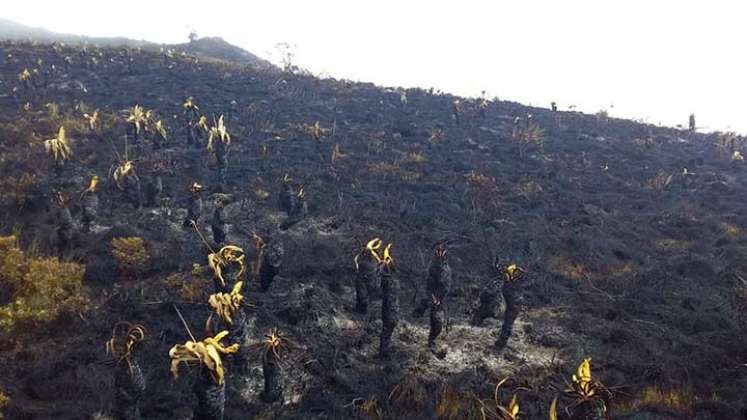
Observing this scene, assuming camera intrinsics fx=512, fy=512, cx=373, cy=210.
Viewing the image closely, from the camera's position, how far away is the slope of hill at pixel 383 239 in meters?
10.5

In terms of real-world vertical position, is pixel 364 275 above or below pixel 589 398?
below

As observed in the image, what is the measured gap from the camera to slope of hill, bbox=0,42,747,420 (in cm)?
1046

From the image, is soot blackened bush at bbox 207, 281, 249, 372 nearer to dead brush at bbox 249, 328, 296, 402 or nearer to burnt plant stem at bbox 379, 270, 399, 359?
dead brush at bbox 249, 328, 296, 402

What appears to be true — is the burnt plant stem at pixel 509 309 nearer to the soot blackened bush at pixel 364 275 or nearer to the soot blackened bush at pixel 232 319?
the soot blackened bush at pixel 364 275

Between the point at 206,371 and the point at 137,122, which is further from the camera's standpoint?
the point at 137,122

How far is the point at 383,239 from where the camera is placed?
18734mm

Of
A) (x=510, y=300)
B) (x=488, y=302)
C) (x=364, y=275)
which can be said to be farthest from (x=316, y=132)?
(x=510, y=300)

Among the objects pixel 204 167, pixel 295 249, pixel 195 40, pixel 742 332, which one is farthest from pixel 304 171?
pixel 195 40

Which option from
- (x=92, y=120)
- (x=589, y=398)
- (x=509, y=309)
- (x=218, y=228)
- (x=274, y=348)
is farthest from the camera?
(x=92, y=120)

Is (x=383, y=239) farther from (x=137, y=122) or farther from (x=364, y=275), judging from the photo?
(x=137, y=122)

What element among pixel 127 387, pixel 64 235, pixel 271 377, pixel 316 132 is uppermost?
pixel 316 132

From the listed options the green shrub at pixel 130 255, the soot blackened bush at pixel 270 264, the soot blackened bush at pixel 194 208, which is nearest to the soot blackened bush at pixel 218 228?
the soot blackened bush at pixel 194 208

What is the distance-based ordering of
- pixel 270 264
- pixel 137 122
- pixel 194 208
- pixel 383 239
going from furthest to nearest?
pixel 137 122, pixel 383 239, pixel 194 208, pixel 270 264

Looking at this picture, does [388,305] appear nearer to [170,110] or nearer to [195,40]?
[170,110]
